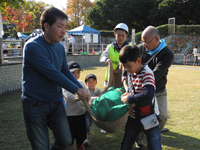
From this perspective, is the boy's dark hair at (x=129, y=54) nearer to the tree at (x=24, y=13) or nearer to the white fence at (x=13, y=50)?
the tree at (x=24, y=13)

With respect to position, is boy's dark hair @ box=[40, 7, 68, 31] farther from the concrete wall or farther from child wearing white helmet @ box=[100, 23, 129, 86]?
the concrete wall

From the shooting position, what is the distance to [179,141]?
4.36 m

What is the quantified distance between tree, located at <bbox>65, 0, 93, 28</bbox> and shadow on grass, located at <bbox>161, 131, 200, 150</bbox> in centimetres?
4414

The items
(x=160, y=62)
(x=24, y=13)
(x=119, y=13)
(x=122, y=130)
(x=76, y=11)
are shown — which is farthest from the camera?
(x=76, y=11)

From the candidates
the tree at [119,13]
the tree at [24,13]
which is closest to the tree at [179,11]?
the tree at [119,13]

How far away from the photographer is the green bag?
3.22m

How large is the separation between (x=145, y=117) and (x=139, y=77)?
510 mm

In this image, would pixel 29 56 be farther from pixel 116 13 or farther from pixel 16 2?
pixel 116 13

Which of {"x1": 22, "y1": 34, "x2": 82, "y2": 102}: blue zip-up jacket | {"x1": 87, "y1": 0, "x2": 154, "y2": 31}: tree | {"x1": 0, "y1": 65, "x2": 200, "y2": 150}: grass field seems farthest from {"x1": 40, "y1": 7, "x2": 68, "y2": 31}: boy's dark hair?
{"x1": 87, "y1": 0, "x2": 154, "y2": 31}: tree

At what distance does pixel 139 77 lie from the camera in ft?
9.43

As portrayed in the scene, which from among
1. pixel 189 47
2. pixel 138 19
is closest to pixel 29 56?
pixel 189 47

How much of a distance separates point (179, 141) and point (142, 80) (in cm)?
213

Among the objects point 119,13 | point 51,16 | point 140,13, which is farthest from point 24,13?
point 119,13

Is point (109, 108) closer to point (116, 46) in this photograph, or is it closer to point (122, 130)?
point (116, 46)
